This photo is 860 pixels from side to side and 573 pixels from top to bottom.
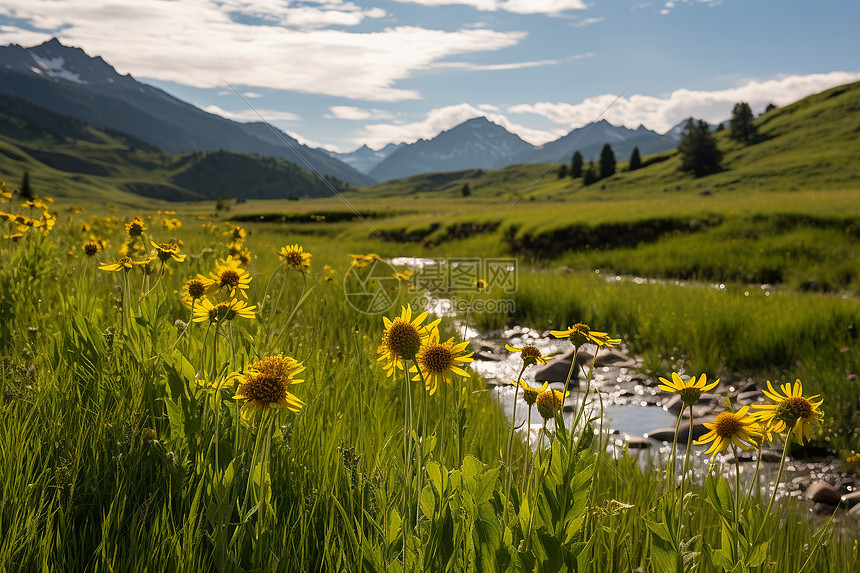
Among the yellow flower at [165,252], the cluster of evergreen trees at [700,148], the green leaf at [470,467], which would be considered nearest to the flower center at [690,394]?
the green leaf at [470,467]

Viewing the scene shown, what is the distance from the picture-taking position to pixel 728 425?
177 centimetres

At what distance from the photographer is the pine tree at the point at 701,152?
8131 centimetres

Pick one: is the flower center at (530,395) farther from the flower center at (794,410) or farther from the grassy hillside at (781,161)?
the grassy hillside at (781,161)

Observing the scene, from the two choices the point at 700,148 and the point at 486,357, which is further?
the point at 700,148

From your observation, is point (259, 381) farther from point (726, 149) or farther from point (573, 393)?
point (726, 149)

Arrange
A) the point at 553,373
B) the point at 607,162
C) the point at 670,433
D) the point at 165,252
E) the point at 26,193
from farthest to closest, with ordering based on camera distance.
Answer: the point at 607,162
the point at 26,193
the point at 553,373
the point at 670,433
the point at 165,252


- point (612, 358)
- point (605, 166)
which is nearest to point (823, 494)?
point (612, 358)

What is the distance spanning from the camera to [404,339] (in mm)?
1637

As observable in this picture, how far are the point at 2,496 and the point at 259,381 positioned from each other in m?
1.17

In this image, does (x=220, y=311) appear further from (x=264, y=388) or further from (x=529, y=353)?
(x=529, y=353)

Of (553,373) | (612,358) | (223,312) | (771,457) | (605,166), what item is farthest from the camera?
(605,166)

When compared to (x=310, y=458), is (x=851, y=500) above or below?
below

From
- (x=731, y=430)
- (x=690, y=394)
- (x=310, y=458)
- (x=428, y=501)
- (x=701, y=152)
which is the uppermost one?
(x=701, y=152)

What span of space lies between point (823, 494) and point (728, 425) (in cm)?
332
